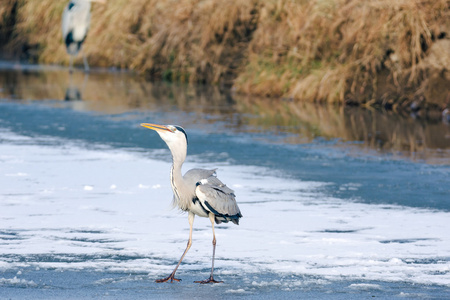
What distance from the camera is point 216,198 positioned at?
5.16 meters

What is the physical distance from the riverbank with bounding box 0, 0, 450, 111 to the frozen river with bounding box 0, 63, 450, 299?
3.18 metres

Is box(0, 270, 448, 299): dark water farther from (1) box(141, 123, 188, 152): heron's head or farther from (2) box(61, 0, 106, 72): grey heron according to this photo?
A: (2) box(61, 0, 106, 72): grey heron

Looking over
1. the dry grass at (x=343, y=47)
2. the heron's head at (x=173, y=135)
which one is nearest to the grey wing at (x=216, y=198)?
the heron's head at (x=173, y=135)

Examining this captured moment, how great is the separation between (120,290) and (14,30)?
29.1 meters

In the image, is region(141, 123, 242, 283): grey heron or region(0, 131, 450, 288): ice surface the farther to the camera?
region(0, 131, 450, 288): ice surface

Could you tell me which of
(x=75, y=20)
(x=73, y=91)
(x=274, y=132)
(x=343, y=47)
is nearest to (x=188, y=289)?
(x=274, y=132)

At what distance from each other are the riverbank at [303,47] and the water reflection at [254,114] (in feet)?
1.85

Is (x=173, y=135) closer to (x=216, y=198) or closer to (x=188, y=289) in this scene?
(x=216, y=198)

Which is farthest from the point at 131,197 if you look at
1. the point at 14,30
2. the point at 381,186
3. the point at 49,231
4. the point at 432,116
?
the point at 14,30

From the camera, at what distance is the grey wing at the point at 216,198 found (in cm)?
515

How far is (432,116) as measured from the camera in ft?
49.4

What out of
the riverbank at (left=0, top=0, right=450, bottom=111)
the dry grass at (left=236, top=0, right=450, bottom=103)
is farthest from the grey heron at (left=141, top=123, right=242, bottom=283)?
the dry grass at (left=236, top=0, right=450, bottom=103)

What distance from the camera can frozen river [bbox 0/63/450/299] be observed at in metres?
5.14

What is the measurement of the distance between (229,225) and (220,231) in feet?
0.79
